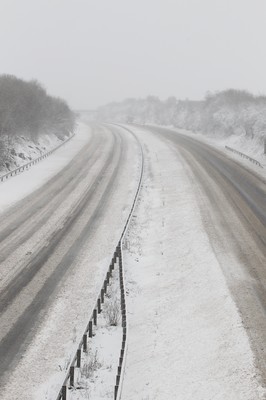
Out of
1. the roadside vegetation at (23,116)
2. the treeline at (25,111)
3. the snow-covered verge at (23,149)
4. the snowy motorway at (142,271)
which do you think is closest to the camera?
the snowy motorway at (142,271)

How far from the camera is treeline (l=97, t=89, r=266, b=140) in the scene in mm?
42969

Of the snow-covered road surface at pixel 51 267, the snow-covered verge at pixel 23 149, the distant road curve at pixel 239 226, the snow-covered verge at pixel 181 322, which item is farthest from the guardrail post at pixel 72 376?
the snow-covered verge at pixel 23 149

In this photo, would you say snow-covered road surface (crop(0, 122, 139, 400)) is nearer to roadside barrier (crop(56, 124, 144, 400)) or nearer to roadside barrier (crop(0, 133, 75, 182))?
roadside barrier (crop(56, 124, 144, 400))

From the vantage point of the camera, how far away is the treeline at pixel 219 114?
1692 inches

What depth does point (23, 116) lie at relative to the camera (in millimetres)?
37250

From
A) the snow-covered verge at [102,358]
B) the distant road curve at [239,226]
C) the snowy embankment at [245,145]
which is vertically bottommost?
the snow-covered verge at [102,358]

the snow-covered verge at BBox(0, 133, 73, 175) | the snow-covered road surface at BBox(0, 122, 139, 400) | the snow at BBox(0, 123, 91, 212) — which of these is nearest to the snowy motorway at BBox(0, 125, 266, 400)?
the snow-covered road surface at BBox(0, 122, 139, 400)

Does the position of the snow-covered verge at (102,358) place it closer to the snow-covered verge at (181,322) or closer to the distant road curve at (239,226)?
the snow-covered verge at (181,322)

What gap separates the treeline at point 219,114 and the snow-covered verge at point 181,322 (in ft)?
80.4

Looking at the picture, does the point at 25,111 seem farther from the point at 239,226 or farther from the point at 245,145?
the point at 239,226

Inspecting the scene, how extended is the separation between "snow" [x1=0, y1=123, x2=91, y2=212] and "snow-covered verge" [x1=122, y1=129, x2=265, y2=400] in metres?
8.15

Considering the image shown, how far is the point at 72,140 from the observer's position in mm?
49188

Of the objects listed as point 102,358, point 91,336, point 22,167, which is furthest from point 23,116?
point 102,358

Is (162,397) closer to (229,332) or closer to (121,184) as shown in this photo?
(229,332)
